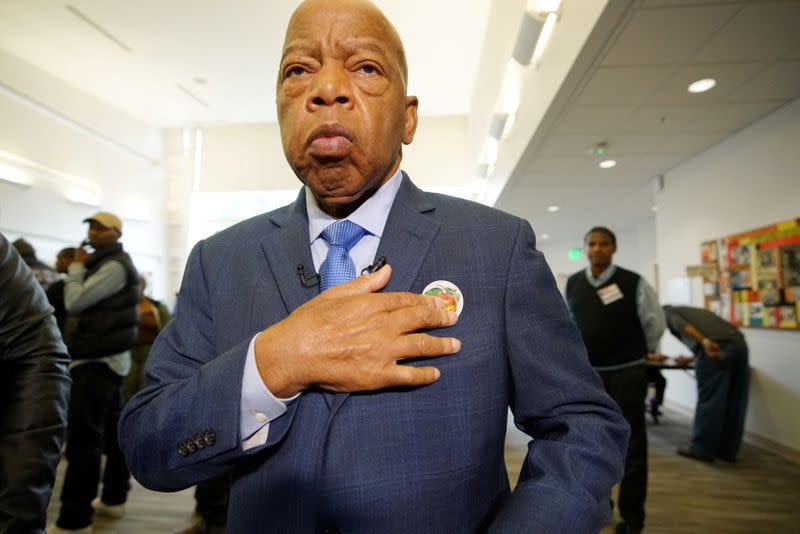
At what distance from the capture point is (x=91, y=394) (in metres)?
2.74

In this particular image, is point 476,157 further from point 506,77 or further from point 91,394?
point 91,394

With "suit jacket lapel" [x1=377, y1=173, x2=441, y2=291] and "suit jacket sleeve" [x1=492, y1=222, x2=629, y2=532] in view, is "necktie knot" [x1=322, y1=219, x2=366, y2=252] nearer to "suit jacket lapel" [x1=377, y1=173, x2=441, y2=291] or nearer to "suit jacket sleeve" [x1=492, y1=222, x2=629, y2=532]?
"suit jacket lapel" [x1=377, y1=173, x2=441, y2=291]

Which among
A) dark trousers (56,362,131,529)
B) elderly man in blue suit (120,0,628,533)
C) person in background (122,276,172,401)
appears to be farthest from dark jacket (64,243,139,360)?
elderly man in blue suit (120,0,628,533)

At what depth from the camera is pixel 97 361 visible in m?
2.80

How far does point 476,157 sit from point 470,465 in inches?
343

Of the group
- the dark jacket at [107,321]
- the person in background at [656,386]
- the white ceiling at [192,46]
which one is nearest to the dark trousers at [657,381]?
the person in background at [656,386]

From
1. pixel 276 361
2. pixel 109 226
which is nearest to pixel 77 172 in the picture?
pixel 109 226

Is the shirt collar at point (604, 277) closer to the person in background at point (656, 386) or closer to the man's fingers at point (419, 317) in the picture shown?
the man's fingers at point (419, 317)

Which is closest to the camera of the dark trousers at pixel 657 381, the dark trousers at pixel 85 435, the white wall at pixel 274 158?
the dark trousers at pixel 85 435

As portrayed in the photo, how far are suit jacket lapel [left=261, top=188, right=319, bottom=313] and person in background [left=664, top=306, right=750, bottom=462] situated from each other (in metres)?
4.75

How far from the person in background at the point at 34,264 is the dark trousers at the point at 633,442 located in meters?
4.11

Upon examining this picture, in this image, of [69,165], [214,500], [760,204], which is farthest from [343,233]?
[69,165]

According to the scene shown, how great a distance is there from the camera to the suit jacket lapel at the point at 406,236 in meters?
0.72

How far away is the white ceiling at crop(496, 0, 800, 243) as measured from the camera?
8.99ft
